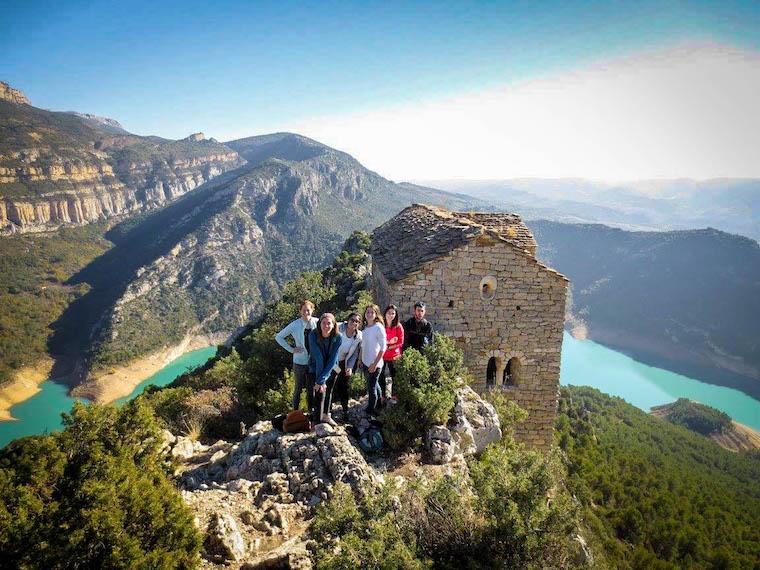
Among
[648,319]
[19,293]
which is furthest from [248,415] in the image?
[648,319]

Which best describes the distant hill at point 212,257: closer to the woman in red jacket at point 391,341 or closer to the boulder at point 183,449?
the boulder at point 183,449

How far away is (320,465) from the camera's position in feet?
17.3

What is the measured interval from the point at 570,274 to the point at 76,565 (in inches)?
5138

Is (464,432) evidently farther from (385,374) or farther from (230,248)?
(230,248)

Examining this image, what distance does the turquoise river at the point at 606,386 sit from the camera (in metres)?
53.0

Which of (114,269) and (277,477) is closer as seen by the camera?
(277,477)

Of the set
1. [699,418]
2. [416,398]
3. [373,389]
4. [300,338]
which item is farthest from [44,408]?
[699,418]

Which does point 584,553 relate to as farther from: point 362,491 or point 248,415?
point 248,415

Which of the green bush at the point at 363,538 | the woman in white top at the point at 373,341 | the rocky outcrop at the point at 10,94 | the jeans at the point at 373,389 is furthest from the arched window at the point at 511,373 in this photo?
the rocky outcrop at the point at 10,94

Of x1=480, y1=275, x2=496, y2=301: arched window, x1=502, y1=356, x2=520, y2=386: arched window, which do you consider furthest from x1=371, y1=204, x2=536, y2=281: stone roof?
x1=502, y1=356, x2=520, y2=386: arched window

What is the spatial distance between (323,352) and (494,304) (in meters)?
4.76

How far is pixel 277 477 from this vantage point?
203 inches

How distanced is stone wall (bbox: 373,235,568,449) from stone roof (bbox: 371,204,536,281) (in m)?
0.28

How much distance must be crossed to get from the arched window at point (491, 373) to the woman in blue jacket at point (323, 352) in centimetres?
502
